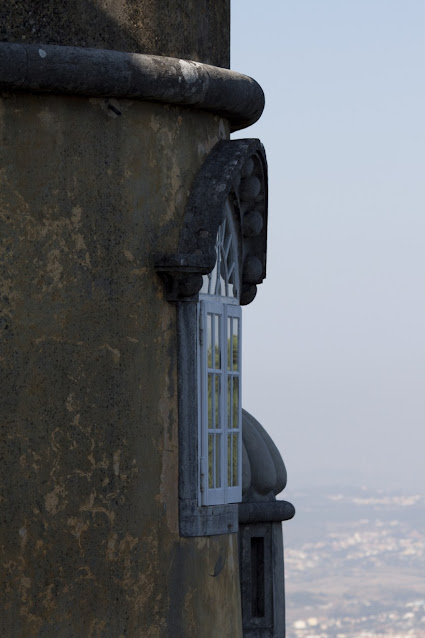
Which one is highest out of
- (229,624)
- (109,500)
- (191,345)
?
(191,345)

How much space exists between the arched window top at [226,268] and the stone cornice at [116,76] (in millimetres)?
747

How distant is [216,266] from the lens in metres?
12.0

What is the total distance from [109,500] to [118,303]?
1.14 metres

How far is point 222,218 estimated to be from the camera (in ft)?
38.2

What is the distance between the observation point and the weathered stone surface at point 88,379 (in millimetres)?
10828

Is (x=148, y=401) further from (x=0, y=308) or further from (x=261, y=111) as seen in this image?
(x=261, y=111)

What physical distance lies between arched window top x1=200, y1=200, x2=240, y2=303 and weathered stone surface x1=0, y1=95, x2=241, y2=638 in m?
0.55

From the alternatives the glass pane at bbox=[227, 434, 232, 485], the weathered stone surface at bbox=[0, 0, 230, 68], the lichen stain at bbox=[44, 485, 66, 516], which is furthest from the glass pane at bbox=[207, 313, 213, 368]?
the weathered stone surface at bbox=[0, 0, 230, 68]

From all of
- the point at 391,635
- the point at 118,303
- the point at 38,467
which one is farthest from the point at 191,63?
the point at 391,635

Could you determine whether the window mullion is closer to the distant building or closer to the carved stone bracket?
the distant building

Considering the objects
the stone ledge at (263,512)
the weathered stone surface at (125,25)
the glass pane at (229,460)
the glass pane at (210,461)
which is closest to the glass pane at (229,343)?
the glass pane at (229,460)

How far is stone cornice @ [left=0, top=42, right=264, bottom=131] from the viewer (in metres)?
10.8

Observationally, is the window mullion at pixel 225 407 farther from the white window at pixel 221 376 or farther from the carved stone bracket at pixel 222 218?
the carved stone bracket at pixel 222 218

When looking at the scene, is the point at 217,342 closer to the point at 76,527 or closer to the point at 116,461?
the point at 116,461
